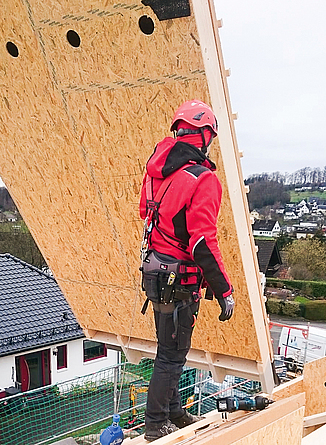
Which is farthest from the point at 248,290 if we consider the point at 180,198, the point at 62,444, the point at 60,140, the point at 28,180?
the point at 62,444

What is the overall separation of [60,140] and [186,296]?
1.49 metres

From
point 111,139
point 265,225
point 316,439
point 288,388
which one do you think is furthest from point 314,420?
point 265,225

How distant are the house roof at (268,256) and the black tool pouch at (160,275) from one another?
20.6 meters

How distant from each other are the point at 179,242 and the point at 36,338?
31.0 feet

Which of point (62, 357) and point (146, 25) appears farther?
point (62, 357)

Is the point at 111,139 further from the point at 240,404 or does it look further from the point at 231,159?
the point at 240,404

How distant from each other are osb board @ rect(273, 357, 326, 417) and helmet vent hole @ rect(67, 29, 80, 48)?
5.35m

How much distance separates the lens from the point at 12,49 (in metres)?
2.91

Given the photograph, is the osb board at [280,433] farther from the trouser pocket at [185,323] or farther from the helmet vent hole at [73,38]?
the helmet vent hole at [73,38]

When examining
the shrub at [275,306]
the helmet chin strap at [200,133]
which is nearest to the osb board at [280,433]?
the helmet chin strap at [200,133]

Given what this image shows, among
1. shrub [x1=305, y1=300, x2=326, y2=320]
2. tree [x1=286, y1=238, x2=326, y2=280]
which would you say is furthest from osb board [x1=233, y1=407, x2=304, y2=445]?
tree [x1=286, y1=238, x2=326, y2=280]

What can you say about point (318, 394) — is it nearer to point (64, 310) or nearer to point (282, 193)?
point (64, 310)

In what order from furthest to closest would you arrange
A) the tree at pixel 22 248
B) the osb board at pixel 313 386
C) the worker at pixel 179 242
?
the tree at pixel 22 248
the osb board at pixel 313 386
the worker at pixel 179 242

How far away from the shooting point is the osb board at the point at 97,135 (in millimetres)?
2549
